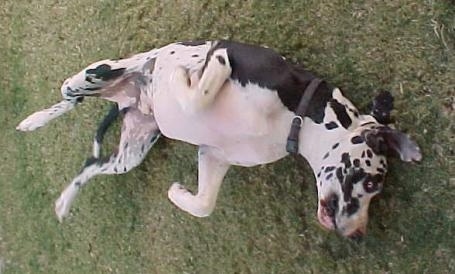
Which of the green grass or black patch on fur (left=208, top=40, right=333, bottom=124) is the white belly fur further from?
the green grass

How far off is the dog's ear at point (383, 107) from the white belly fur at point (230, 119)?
0.17 metres

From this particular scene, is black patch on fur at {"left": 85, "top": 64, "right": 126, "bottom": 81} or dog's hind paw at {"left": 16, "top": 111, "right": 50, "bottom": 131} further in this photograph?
dog's hind paw at {"left": 16, "top": 111, "right": 50, "bottom": 131}

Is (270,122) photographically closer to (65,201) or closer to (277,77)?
(277,77)

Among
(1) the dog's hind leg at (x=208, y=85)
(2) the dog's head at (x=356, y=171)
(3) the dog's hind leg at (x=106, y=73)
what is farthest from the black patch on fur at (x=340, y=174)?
(3) the dog's hind leg at (x=106, y=73)

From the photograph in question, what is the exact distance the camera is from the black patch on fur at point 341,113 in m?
1.54

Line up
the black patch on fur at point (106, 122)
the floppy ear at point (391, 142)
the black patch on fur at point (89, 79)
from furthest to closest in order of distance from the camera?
the black patch on fur at point (106, 122) < the black patch on fur at point (89, 79) < the floppy ear at point (391, 142)

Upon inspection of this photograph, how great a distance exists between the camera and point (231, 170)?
75.5 inches

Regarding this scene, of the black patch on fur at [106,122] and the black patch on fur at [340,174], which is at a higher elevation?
the black patch on fur at [340,174]

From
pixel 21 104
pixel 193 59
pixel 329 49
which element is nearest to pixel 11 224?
pixel 21 104

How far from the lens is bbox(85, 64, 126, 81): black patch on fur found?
183 cm

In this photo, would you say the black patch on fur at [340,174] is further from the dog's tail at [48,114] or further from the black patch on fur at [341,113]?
the dog's tail at [48,114]

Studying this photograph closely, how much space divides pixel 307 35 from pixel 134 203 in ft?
2.25

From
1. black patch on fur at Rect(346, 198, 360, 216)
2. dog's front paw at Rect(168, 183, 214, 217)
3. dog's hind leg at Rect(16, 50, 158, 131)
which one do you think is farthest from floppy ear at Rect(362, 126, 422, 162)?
dog's hind leg at Rect(16, 50, 158, 131)

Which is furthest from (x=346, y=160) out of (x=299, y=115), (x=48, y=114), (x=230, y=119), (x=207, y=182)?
(x=48, y=114)
